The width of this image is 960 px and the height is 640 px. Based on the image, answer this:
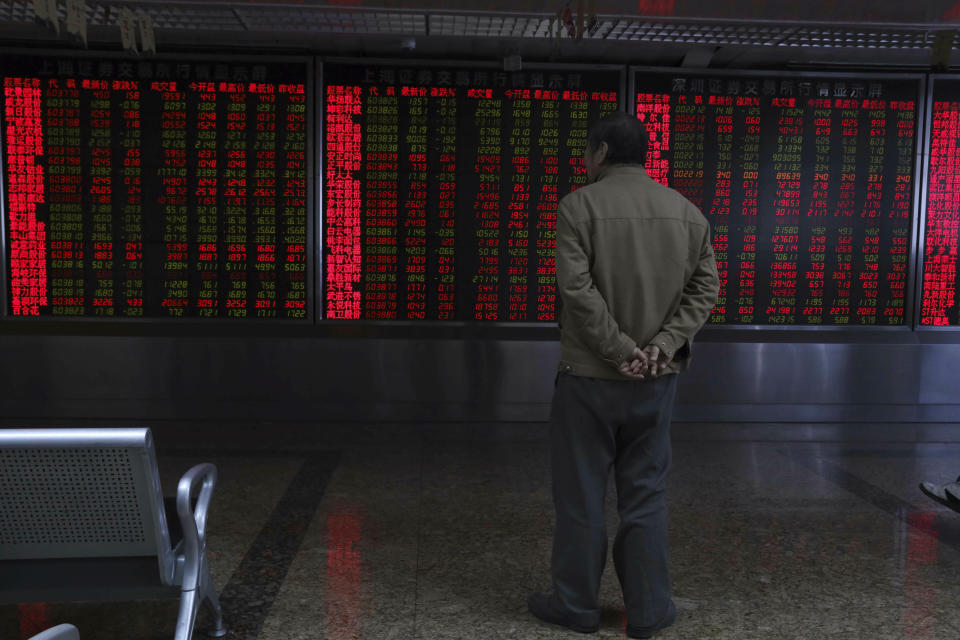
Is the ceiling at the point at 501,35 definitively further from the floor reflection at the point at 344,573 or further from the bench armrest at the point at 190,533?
the bench armrest at the point at 190,533

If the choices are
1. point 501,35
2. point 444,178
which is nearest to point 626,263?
point 501,35

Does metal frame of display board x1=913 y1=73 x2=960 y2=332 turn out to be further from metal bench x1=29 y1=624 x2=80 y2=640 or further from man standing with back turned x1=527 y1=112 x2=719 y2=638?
metal bench x1=29 y1=624 x2=80 y2=640

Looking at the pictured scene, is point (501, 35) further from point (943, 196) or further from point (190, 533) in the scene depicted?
point (190, 533)

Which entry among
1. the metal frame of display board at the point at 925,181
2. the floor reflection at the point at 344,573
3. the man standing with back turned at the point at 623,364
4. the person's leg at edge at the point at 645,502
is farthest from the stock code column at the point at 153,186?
the metal frame of display board at the point at 925,181

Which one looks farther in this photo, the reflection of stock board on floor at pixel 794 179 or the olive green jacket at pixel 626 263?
the reflection of stock board on floor at pixel 794 179

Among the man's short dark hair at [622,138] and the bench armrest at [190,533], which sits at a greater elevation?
the man's short dark hair at [622,138]

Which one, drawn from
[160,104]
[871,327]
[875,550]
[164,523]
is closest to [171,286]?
[160,104]

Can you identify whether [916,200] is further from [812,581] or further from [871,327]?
[812,581]

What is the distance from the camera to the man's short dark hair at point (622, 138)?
2.40m

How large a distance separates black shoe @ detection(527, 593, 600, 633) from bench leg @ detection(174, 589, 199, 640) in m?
1.04

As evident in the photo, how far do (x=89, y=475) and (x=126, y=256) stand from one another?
3.72m

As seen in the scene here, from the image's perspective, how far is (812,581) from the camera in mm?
2869

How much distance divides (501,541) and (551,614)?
2.59 feet

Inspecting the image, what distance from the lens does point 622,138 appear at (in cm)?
240
